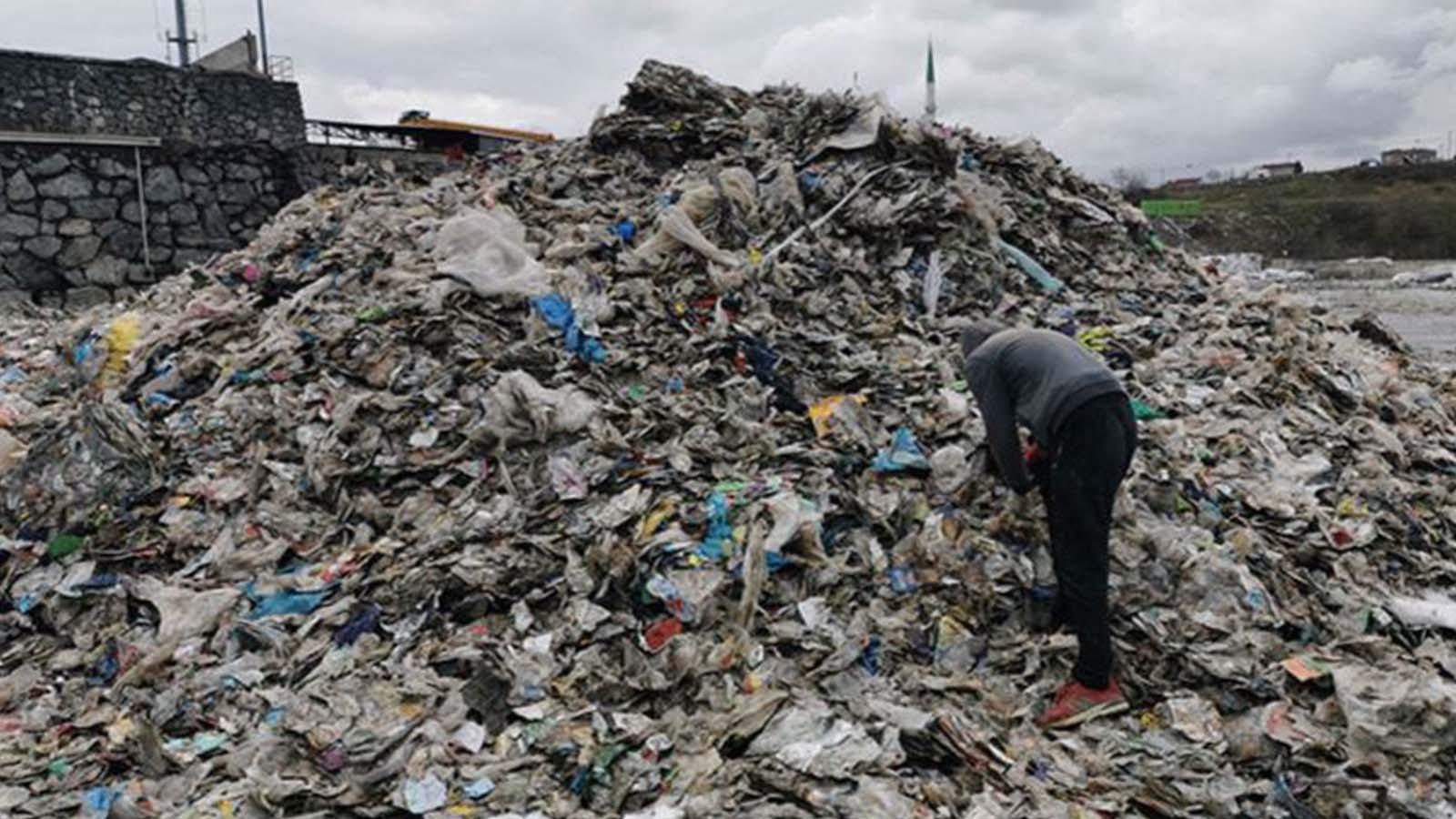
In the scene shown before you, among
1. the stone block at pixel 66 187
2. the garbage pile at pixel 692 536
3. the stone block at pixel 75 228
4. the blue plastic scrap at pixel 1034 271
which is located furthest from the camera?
the stone block at pixel 75 228

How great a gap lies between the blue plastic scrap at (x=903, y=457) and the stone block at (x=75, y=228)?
9.34 metres

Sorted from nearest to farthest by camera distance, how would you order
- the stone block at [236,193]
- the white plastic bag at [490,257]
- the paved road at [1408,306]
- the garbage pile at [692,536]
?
the garbage pile at [692,536] → the white plastic bag at [490,257] → the stone block at [236,193] → the paved road at [1408,306]

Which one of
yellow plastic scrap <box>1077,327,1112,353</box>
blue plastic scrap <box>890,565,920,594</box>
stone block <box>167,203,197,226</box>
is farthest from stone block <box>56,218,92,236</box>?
blue plastic scrap <box>890,565,920,594</box>

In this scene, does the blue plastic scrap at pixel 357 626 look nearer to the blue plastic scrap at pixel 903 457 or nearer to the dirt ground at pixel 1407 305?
the blue plastic scrap at pixel 903 457

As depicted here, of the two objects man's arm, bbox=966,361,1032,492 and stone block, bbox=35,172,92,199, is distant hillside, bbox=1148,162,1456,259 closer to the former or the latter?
stone block, bbox=35,172,92,199

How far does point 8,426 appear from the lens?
561cm

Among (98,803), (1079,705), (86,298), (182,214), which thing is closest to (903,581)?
(1079,705)

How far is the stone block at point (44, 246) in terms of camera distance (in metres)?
10.0

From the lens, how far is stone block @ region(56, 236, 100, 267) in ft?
33.5

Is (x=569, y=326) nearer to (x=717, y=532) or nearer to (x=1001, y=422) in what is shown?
(x=717, y=532)

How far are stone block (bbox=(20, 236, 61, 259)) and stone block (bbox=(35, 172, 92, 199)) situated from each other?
426 mm

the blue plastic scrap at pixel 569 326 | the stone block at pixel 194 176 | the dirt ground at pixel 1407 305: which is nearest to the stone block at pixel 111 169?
the stone block at pixel 194 176

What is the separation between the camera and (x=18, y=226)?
32.6 feet

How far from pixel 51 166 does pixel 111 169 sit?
512mm
